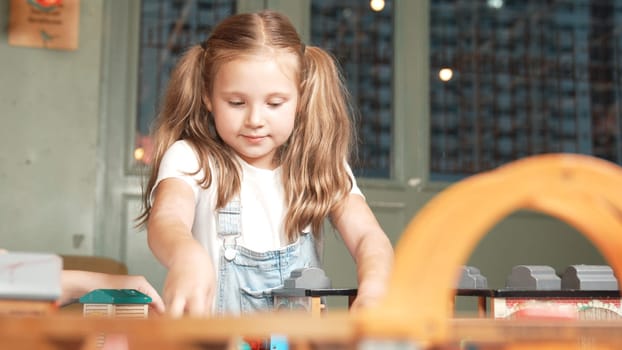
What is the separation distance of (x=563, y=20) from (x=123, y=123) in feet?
5.24

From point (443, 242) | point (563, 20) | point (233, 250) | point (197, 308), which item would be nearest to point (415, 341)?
point (443, 242)

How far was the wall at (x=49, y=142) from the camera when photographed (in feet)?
8.00

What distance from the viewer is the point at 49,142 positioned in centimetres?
247

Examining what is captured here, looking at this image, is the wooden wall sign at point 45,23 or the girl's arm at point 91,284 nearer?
the girl's arm at point 91,284

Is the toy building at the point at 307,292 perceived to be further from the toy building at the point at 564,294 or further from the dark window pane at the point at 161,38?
the dark window pane at the point at 161,38

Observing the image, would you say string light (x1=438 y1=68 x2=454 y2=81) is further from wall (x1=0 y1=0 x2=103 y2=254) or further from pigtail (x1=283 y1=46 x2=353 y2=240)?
pigtail (x1=283 y1=46 x2=353 y2=240)

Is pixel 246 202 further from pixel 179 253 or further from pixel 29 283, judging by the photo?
pixel 29 283

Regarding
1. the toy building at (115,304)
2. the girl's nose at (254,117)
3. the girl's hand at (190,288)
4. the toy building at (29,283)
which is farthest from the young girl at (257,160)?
the toy building at (29,283)

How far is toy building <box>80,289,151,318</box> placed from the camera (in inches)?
32.0

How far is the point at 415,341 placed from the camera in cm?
35

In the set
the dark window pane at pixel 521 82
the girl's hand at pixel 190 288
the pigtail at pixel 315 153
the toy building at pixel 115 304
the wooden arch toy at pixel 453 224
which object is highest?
the dark window pane at pixel 521 82

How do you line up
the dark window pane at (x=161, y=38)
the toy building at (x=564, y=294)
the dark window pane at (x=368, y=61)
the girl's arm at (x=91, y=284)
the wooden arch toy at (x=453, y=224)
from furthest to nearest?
the dark window pane at (x=368, y=61) → the dark window pane at (x=161, y=38) → the girl's arm at (x=91, y=284) → the toy building at (x=564, y=294) → the wooden arch toy at (x=453, y=224)

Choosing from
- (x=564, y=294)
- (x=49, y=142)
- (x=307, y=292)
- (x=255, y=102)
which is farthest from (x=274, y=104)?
(x=49, y=142)

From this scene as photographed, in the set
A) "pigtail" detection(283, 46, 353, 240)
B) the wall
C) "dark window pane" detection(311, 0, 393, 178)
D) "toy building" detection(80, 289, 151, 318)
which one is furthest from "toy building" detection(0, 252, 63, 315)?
"dark window pane" detection(311, 0, 393, 178)
